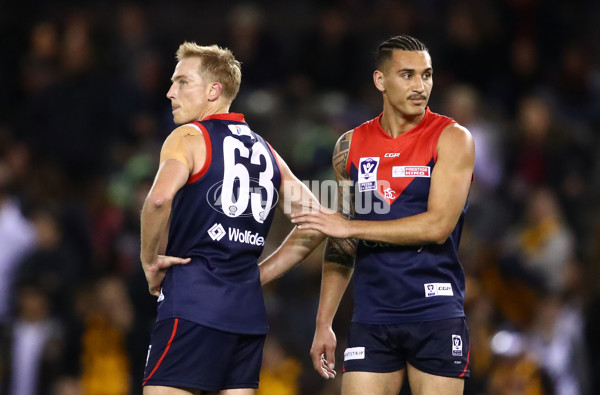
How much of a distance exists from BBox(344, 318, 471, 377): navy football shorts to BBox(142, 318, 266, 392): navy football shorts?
782 millimetres

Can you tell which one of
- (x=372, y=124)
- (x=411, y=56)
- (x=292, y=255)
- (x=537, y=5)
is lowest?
(x=292, y=255)

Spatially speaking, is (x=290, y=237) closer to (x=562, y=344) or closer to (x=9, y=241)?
(x=562, y=344)

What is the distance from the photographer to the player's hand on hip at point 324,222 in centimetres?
553

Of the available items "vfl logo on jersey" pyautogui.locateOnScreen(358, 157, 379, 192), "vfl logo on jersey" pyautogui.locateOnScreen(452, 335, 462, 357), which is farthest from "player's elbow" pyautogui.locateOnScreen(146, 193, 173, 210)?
"vfl logo on jersey" pyautogui.locateOnScreen(452, 335, 462, 357)

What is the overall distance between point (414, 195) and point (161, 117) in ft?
25.4

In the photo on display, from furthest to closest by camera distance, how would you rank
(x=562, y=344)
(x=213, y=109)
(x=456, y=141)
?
1. (x=562, y=344)
2. (x=213, y=109)
3. (x=456, y=141)

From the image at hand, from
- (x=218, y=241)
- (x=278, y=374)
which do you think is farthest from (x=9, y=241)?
(x=218, y=241)

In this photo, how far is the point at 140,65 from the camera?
1338 centimetres

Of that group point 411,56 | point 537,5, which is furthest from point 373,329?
point 537,5

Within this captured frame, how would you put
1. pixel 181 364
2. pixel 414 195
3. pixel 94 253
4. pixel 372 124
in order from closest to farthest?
pixel 181 364 → pixel 414 195 → pixel 372 124 → pixel 94 253

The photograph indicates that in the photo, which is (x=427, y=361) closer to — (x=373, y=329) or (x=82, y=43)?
(x=373, y=329)

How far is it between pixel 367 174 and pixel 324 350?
118 centimetres

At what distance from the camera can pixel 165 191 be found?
5125mm

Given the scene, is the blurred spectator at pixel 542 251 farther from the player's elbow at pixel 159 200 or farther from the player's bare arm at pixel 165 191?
the player's elbow at pixel 159 200
